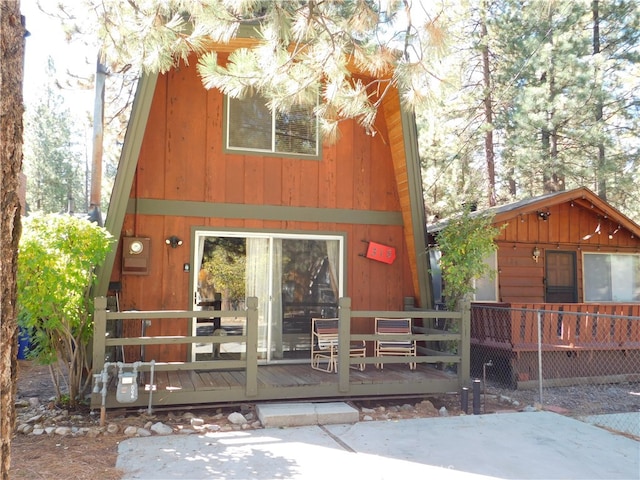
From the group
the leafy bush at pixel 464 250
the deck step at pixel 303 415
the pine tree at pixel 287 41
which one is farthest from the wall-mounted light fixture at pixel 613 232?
the deck step at pixel 303 415

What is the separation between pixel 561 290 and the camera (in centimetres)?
1009

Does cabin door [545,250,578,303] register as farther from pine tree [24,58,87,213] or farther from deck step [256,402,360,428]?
pine tree [24,58,87,213]

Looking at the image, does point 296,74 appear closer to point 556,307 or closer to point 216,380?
point 216,380

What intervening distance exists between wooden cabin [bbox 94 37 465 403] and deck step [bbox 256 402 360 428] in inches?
24.0

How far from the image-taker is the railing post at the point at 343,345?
5.75 meters

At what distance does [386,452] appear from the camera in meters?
4.36

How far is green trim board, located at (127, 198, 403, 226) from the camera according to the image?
21.6 feet

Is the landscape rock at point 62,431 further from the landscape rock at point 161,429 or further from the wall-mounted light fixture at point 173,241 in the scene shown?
the wall-mounted light fixture at point 173,241

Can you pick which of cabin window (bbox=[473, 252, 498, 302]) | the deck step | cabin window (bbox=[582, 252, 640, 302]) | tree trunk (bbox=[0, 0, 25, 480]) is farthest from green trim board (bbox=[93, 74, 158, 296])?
cabin window (bbox=[582, 252, 640, 302])

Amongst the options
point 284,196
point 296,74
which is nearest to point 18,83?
point 296,74

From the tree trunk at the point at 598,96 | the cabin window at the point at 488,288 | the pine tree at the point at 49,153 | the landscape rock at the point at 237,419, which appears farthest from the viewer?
the pine tree at the point at 49,153

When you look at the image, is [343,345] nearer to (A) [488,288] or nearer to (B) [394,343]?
(B) [394,343]

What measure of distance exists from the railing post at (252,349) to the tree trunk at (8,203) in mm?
3296

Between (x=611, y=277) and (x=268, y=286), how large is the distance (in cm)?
744
